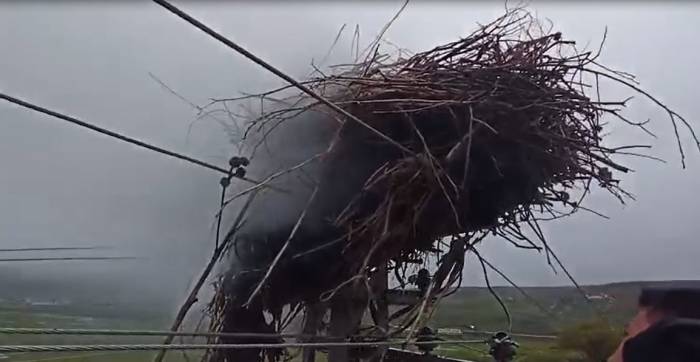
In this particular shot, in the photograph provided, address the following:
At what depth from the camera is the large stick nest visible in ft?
4.65

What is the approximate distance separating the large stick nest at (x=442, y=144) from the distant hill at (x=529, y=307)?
0.46 ft

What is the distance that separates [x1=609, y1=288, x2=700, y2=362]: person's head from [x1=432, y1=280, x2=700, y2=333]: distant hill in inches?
35.4

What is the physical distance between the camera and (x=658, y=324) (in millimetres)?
560

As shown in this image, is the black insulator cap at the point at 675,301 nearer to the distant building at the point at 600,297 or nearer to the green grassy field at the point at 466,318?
the green grassy field at the point at 466,318

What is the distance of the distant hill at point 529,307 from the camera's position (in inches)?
64.6

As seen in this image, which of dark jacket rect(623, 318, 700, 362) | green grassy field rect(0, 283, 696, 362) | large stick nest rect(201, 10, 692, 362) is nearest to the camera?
dark jacket rect(623, 318, 700, 362)

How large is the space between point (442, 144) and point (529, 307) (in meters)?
0.53

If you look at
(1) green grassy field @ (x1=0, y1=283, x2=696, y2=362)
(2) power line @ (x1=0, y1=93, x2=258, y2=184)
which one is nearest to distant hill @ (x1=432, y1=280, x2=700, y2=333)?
(1) green grassy field @ (x1=0, y1=283, x2=696, y2=362)

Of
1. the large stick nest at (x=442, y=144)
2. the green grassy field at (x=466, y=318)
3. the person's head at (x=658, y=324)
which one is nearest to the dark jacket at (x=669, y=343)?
the person's head at (x=658, y=324)

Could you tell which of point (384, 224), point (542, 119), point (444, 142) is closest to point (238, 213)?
point (384, 224)

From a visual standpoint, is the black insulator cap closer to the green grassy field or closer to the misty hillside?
the misty hillside

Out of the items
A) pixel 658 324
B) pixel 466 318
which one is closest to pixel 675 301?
pixel 658 324

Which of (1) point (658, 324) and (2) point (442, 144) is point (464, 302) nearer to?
(2) point (442, 144)

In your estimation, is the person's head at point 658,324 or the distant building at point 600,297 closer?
the person's head at point 658,324
